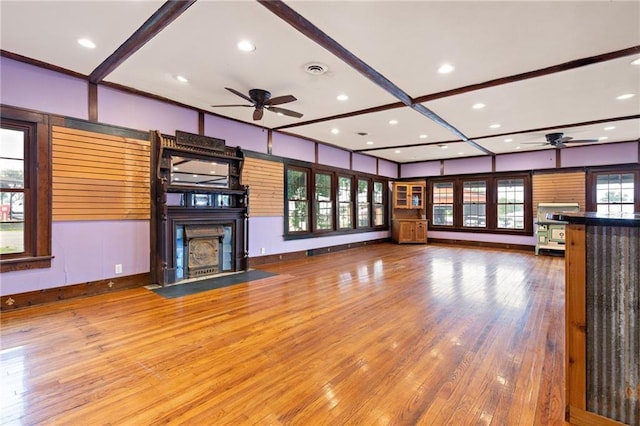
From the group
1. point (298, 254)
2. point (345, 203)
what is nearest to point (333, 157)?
point (345, 203)

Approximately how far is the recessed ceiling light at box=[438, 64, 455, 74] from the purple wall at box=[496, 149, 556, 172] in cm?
679

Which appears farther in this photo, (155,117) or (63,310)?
(155,117)

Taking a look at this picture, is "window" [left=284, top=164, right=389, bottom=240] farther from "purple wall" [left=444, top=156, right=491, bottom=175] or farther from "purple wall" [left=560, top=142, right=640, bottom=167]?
"purple wall" [left=560, top=142, right=640, bottom=167]

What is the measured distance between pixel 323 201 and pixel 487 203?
17.8 ft

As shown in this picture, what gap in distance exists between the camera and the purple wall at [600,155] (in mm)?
7629

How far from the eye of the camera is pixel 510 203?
30.6 feet

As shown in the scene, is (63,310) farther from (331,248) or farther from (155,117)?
(331,248)

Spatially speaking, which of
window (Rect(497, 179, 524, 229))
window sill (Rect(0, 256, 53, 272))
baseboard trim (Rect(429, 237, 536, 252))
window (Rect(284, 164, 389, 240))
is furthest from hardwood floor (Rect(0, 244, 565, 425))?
window (Rect(497, 179, 524, 229))

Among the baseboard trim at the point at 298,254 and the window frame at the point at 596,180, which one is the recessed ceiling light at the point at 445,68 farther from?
the window frame at the point at 596,180

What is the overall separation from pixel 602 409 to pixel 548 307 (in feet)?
7.92

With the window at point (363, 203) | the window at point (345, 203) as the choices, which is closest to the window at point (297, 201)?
the window at point (345, 203)

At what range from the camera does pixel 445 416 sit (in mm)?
1803

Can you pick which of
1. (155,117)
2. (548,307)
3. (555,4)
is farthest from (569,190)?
(155,117)

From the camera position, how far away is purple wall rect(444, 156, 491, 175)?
9695 millimetres
